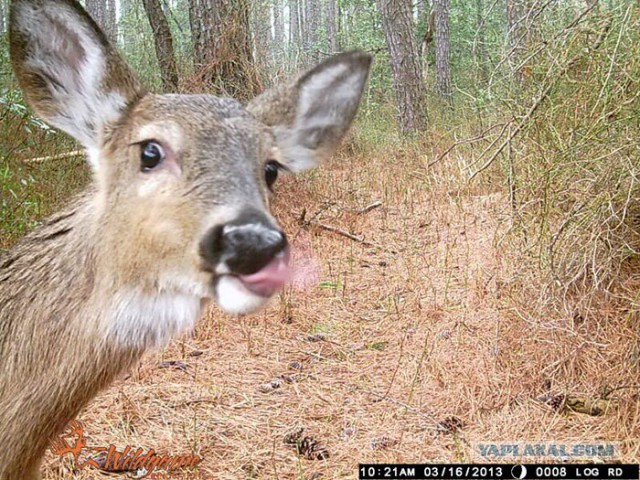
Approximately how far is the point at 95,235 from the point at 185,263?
43 centimetres

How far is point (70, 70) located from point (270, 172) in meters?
0.75

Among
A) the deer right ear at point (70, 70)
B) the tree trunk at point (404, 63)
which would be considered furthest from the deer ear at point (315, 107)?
the tree trunk at point (404, 63)

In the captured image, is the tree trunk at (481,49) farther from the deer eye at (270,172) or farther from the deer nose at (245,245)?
the deer nose at (245,245)

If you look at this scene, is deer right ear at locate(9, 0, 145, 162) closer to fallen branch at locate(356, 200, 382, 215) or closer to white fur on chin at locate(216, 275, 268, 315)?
white fur on chin at locate(216, 275, 268, 315)

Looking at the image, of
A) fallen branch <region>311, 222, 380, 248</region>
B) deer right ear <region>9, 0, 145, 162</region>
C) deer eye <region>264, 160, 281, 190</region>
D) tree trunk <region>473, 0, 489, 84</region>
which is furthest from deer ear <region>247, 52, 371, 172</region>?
fallen branch <region>311, 222, 380, 248</region>

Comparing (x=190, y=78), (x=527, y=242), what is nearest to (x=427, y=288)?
(x=527, y=242)

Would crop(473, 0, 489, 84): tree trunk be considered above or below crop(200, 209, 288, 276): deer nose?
below

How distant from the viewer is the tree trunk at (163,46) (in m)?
7.34

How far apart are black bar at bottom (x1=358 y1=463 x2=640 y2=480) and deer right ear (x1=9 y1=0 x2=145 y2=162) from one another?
6.78 feet

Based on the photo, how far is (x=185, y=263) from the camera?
1.74m

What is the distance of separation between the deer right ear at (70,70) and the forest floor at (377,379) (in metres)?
1.80

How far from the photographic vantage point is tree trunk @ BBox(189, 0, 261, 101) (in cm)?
699

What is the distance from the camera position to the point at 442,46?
16359mm

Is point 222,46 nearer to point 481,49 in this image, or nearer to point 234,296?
Answer: point 481,49
